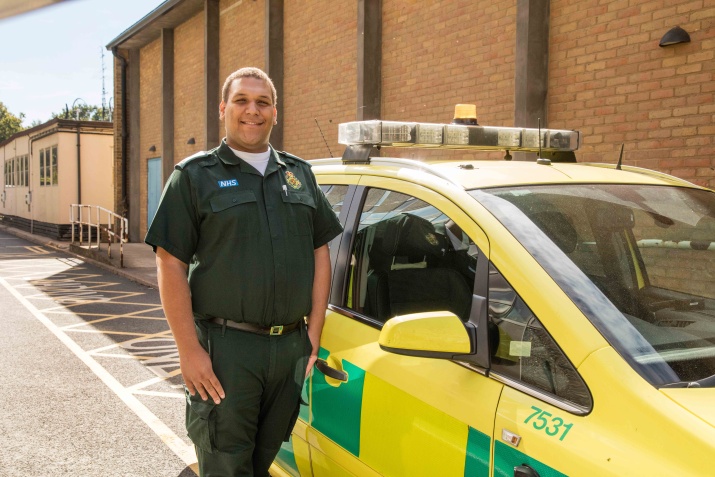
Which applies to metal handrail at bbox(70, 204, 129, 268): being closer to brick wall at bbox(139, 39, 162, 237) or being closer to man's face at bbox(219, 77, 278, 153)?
brick wall at bbox(139, 39, 162, 237)

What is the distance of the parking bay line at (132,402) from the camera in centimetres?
479

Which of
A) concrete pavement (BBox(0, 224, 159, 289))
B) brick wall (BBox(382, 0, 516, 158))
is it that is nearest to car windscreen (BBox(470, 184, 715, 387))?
brick wall (BBox(382, 0, 516, 158))

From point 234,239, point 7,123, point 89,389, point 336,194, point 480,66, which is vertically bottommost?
point 89,389

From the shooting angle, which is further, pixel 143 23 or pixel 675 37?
pixel 143 23

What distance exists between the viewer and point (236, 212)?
2.56 m

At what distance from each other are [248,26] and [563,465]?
47.4 ft

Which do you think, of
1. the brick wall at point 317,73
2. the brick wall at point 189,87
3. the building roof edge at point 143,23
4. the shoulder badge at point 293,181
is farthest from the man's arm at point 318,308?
the building roof edge at point 143,23

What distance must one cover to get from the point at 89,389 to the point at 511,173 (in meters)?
4.77

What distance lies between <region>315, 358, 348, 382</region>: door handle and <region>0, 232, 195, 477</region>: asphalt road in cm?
195

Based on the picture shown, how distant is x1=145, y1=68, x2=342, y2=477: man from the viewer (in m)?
2.51

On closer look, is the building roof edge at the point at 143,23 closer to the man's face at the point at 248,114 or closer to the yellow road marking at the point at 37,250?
the yellow road marking at the point at 37,250

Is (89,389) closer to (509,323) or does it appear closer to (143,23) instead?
(509,323)

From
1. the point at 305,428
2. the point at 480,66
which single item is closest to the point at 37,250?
the point at 480,66

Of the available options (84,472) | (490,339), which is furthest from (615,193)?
(84,472)
